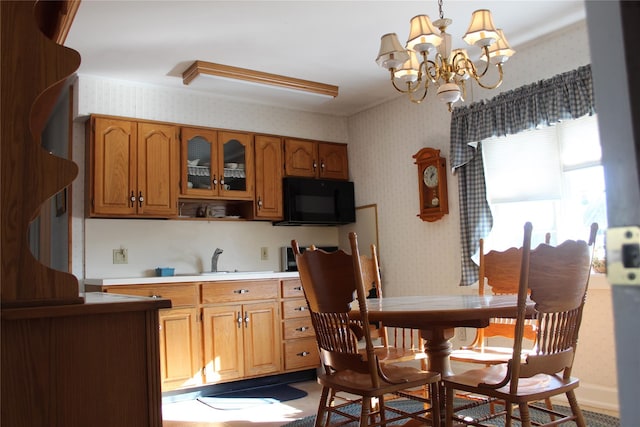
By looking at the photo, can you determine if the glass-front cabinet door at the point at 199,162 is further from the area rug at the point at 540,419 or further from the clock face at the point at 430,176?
the area rug at the point at 540,419

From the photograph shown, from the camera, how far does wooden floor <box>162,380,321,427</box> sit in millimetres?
3314

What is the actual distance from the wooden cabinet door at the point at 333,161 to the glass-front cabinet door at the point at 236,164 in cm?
76

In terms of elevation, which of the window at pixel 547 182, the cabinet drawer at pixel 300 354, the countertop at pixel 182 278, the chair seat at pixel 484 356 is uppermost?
the window at pixel 547 182

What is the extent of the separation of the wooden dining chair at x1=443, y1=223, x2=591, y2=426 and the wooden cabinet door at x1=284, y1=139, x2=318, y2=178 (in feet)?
10.3

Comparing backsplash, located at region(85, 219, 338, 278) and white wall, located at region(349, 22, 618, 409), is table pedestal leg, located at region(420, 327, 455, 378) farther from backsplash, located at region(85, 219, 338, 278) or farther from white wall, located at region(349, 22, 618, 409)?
backsplash, located at region(85, 219, 338, 278)

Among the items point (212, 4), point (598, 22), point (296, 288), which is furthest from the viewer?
point (296, 288)

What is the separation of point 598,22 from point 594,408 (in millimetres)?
3277

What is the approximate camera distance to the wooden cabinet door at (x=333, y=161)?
17.0ft

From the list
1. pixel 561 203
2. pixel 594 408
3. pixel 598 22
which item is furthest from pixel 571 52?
pixel 598 22

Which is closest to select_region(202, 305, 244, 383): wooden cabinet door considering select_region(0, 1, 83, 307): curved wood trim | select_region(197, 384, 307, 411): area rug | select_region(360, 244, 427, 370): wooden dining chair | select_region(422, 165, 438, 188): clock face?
select_region(197, 384, 307, 411): area rug

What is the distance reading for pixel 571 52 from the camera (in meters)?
3.49

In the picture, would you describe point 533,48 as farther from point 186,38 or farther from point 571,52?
point 186,38

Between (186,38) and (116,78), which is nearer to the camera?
(186,38)

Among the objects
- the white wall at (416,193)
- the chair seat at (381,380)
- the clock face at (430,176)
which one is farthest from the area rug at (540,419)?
the clock face at (430,176)
